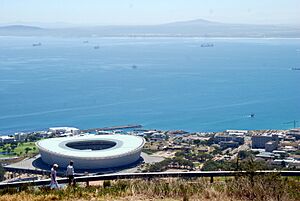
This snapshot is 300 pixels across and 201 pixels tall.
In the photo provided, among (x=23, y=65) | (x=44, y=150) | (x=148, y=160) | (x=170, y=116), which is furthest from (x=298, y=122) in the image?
(x=23, y=65)


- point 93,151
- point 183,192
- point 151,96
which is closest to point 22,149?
point 93,151

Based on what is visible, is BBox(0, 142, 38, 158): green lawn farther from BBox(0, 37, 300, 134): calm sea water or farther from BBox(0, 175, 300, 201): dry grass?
BBox(0, 175, 300, 201): dry grass

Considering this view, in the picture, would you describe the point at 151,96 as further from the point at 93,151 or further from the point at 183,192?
the point at 183,192

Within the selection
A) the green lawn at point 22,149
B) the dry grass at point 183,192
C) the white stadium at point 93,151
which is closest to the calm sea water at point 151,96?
the green lawn at point 22,149

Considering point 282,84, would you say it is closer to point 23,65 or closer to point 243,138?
point 243,138

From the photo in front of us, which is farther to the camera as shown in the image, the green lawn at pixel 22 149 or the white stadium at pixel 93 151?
the green lawn at pixel 22 149

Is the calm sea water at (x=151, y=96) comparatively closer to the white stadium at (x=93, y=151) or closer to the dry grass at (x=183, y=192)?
the white stadium at (x=93, y=151)

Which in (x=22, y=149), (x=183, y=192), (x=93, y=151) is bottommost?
(x=22, y=149)
